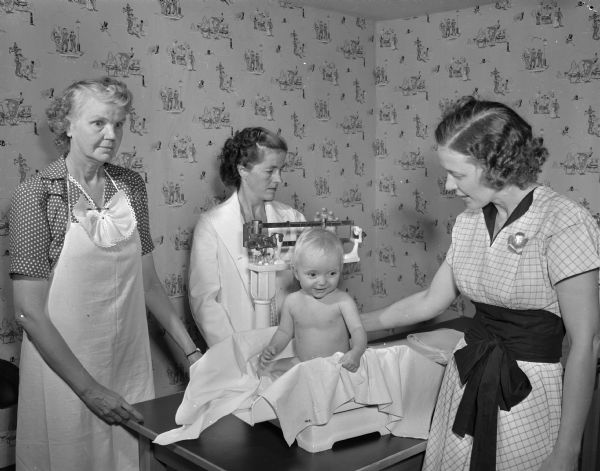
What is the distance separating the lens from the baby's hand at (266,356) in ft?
7.32

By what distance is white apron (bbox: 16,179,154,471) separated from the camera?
223cm

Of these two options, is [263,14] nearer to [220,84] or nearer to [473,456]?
[220,84]

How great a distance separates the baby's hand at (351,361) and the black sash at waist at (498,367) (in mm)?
307

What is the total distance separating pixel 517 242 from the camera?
5.88ft

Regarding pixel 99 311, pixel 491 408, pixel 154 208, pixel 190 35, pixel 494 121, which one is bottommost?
pixel 491 408

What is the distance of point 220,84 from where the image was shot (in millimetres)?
3617

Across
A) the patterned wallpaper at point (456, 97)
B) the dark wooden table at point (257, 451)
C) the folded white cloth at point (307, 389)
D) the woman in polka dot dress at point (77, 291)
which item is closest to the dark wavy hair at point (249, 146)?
the woman in polka dot dress at point (77, 291)

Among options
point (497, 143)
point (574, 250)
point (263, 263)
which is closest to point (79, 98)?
point (263, 263)

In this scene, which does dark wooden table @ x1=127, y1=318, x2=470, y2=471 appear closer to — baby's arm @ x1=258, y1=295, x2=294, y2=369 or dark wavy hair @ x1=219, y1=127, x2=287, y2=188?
baby's arm @ x1=258, y1=295, x2=294, y2=369

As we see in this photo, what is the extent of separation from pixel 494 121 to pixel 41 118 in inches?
77.5

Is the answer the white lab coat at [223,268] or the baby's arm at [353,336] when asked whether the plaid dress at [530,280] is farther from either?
the white lab coat at [223,268]

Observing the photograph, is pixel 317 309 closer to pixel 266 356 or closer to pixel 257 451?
pixel 266 356

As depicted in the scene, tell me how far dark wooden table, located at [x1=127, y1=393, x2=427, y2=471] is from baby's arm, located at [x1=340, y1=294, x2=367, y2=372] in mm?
219

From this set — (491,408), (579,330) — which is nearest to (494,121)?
(579,330)
